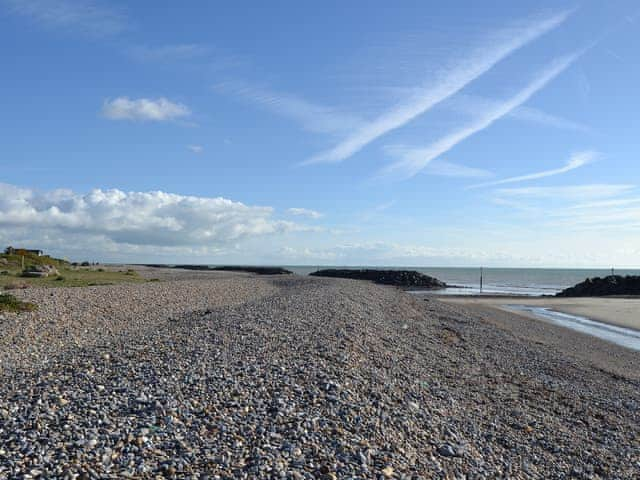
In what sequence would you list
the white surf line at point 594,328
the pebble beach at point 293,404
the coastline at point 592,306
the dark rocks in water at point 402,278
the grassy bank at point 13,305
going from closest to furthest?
the pebble beach at point 293,404
the grassy bank at point 13,305
the white surf line at point 594,328
the coastline at point 592,306
the dark rocks in water at point 402,278

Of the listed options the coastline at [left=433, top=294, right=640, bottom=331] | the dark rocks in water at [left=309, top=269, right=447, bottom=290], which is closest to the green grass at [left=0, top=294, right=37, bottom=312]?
the coastline at [left=433, top=294, right=640, bottom=331]

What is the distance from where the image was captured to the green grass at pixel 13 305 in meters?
15.7

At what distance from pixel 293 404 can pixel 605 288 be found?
1938 inches

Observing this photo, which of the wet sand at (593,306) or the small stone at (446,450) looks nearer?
the small stone at (446,450)

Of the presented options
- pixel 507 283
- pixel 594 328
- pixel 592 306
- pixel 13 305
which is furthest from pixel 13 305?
pixel 507 283

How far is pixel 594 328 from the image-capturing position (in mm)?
25281

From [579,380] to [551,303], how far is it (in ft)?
91.7

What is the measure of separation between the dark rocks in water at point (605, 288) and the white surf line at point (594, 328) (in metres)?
16.5

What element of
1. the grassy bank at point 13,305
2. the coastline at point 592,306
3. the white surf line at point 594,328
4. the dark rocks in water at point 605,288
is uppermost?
the dark rocks in water at point 605,288

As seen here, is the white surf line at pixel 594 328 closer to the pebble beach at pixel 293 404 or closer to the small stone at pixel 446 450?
the pebble beach at pixel 293 404

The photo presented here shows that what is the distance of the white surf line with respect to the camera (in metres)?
21.4

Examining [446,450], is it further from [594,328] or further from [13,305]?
[594,328]

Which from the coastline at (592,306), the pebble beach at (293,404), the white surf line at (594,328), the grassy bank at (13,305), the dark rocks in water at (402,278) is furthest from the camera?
the dark rocks in water at (402,278)

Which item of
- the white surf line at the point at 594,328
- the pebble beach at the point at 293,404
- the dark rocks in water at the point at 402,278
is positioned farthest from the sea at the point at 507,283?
the pebble beach at the point at 293,404
